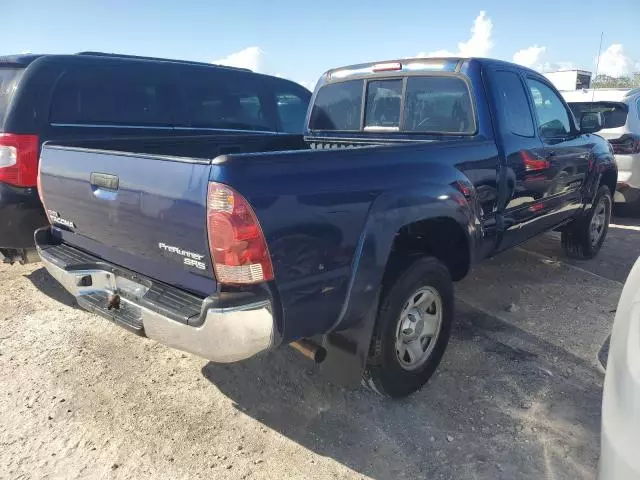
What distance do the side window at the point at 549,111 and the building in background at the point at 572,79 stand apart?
10733mm

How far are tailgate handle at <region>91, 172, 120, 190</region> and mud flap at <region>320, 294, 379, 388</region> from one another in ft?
4.08

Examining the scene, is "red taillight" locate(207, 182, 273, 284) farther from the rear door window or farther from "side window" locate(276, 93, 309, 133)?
"side window" locate(276, 93, 309, 133)

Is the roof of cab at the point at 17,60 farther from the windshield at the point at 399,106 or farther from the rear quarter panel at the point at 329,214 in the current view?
the rear quarter panel at the point at 329,214

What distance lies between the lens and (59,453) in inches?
99.8

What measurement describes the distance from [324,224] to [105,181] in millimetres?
1106

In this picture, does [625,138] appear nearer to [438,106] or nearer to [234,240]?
[438,106]

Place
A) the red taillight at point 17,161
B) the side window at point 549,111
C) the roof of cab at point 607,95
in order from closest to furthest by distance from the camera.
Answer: the red taillight at point 17,161 < the side window at point 549,111 < the roof of cab at point 607,95

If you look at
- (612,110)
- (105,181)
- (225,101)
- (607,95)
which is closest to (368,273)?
(105,181)

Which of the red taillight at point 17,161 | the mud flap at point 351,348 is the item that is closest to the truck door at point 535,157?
the mud flap at point 351,348

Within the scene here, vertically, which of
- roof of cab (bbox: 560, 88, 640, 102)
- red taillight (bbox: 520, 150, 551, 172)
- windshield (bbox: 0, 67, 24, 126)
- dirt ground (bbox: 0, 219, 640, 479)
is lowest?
dirt ground (bbox: 0, 219, 640, 479)

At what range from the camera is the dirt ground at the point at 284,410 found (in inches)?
97.1

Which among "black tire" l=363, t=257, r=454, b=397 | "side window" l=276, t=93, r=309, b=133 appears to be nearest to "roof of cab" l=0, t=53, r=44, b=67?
"side window" l=276, t=93, r=309, b=133

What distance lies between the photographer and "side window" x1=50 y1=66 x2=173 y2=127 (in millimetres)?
4398

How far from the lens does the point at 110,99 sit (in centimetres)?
483
